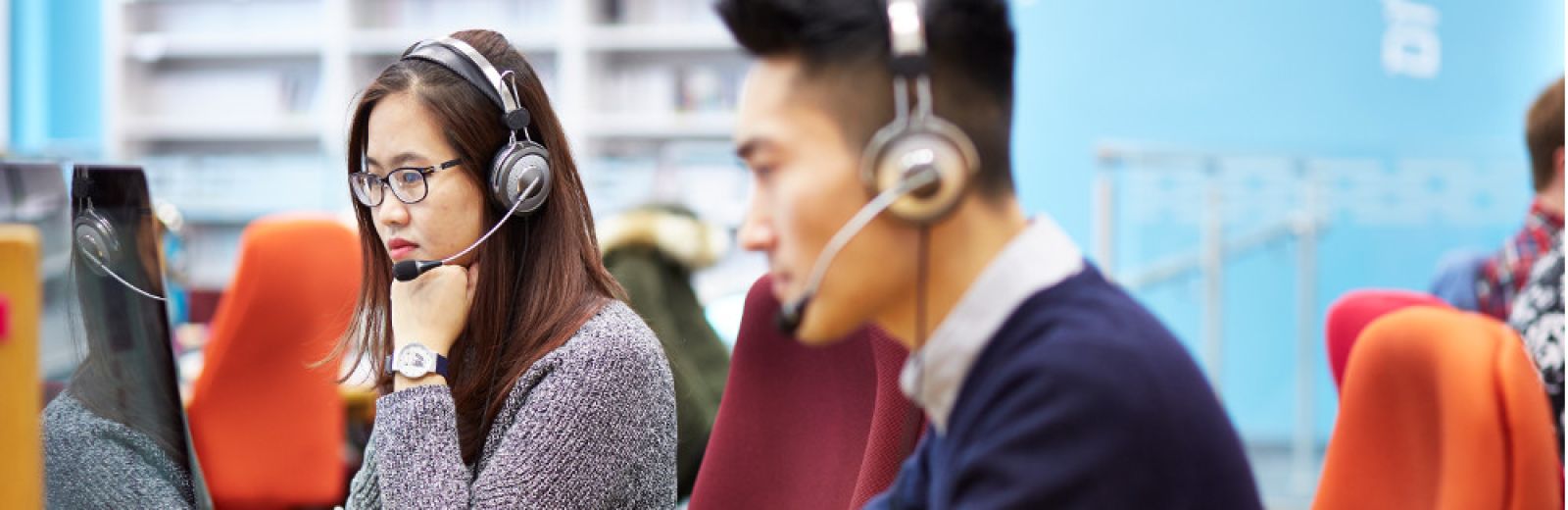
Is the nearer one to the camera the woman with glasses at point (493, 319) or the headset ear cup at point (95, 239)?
the headset ear cup at point (95, 239)

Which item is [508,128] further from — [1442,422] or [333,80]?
[333,80]

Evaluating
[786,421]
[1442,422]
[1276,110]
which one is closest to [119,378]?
[786,421]

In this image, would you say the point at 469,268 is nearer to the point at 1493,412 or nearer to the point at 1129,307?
the point at 1129,307

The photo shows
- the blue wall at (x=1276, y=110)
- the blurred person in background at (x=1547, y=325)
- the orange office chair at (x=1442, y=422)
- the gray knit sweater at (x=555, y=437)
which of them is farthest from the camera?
the blue wall at (x=1276, y=110)

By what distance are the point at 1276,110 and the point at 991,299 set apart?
13.2ft

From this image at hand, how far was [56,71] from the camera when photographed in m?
5.77

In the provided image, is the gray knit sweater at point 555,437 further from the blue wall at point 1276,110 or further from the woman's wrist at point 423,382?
the blue wall at point 1276,110

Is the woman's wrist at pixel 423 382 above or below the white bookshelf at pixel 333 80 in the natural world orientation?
above

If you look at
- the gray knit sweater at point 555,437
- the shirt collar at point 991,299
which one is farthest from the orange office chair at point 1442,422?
the gray knit sweater at point 555,437

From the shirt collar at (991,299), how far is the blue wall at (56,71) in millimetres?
5757

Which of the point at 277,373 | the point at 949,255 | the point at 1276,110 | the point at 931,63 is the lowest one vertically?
the point at 277,373

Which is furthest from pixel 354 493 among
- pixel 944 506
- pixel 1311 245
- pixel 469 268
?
pixel 1311 245

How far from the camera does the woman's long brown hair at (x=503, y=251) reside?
4.35ft

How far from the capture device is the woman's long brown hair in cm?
133
